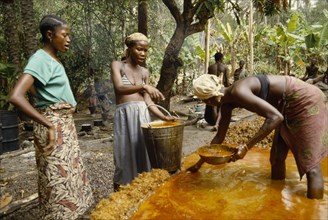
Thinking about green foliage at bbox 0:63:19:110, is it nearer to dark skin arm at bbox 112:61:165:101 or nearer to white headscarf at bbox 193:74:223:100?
dark skin arm at bbox 112:61:165:101

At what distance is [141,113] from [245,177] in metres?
1.41

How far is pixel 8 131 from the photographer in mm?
6387

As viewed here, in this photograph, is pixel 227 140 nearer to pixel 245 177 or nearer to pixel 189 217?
pixel 245 177

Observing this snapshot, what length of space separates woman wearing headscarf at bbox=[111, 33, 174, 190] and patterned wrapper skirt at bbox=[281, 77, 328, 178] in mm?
1228

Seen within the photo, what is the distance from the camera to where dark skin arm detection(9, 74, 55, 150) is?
191 centimetres

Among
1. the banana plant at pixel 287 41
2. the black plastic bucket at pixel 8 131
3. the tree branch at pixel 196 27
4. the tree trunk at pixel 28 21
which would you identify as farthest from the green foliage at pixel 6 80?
the banana plant at pixel 287 41

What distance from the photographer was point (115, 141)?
3.15 meters

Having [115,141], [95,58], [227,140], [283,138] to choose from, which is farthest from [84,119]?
[283,138]

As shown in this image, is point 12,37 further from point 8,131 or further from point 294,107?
point 294,107

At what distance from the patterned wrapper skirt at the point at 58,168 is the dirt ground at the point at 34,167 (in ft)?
0.69

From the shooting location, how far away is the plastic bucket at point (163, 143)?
2.91 m

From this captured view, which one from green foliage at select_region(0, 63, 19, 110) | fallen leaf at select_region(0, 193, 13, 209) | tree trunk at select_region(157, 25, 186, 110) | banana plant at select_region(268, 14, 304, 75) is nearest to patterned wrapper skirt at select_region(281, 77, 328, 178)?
fallen leaf at select_region(0, 193, 13, 209)

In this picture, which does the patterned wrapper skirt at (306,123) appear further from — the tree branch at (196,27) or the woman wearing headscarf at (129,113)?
the tree branch at (196,27)

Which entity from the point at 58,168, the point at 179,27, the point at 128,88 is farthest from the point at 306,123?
the point at 179,27
